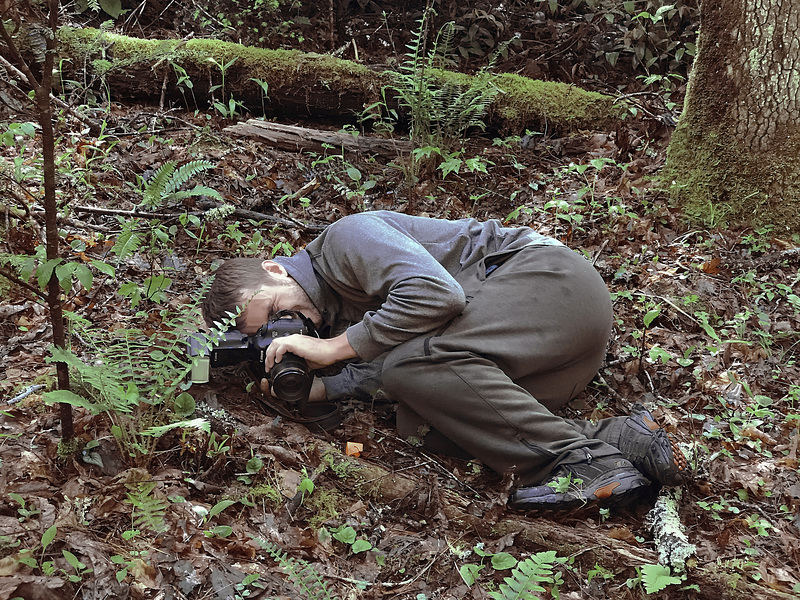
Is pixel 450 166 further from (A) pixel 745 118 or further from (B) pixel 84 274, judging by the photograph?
(B) pixel 84 274

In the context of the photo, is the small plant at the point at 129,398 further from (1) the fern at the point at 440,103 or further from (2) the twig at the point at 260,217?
(1) the fern at the point at 440,103

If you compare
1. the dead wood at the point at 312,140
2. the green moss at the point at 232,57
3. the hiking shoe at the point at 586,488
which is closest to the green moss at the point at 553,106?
the dead wood at the point at 312,140

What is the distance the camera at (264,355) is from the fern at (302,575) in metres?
0.81

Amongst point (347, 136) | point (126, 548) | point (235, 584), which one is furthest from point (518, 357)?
point (347, 136)

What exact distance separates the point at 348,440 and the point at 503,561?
1.02m

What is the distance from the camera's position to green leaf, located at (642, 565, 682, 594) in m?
2.14

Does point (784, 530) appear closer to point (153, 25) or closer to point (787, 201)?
point (787, 201)

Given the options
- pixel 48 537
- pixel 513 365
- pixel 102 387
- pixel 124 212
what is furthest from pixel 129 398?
pixel 124 212

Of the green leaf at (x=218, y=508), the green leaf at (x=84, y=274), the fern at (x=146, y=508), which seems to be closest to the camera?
the green leaf at (x=84, y=274)

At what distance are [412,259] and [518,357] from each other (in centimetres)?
64

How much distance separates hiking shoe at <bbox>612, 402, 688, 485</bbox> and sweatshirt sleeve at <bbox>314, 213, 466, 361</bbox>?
3.00ft

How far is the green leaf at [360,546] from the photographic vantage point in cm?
234

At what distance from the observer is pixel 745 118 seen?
→ 4277 mm

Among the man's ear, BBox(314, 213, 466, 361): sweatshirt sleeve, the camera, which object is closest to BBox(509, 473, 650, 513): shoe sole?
BBox(314, 213, 466, 361): sweatshirt sleeve
